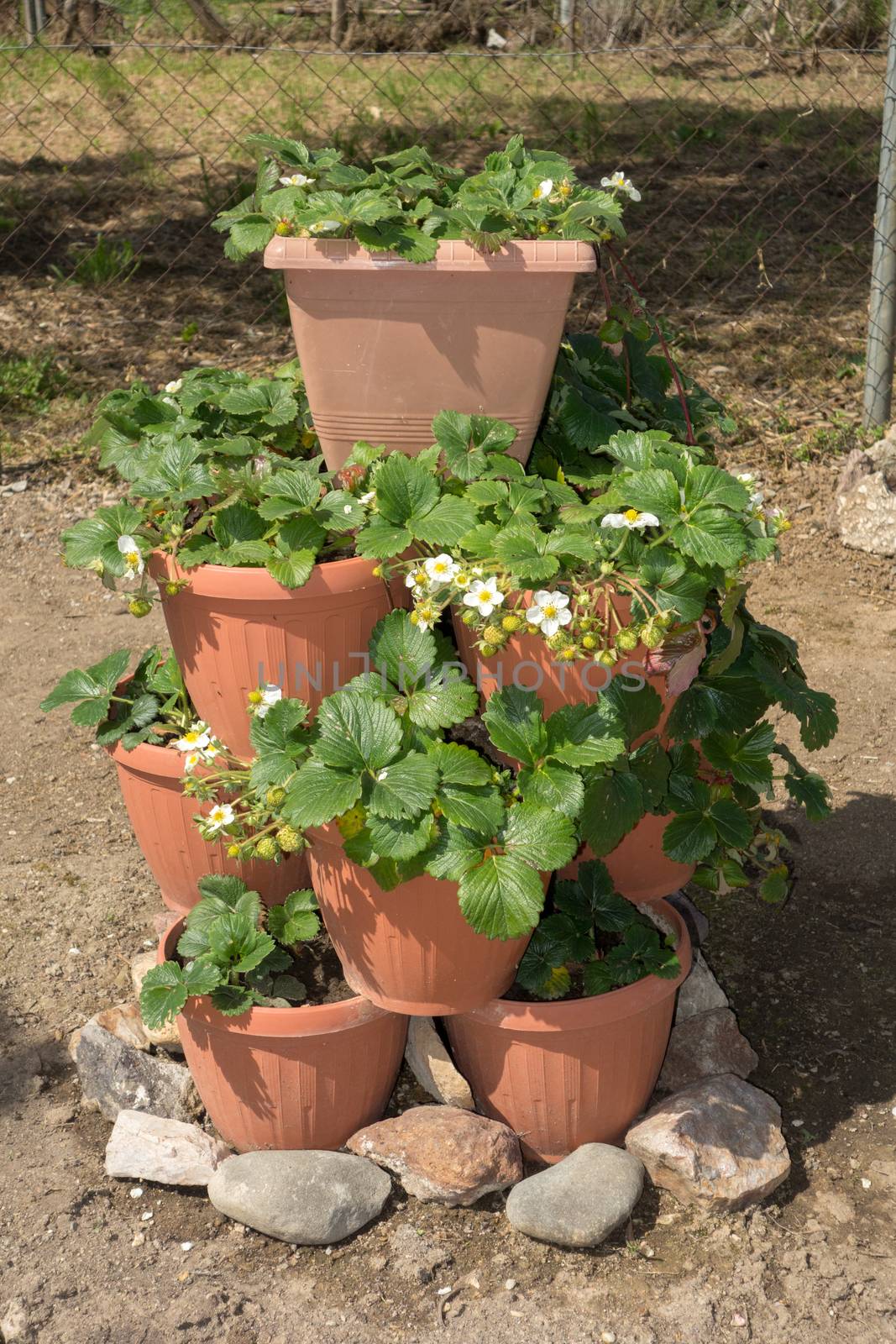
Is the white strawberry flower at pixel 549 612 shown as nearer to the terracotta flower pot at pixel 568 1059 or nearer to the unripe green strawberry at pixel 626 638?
the unripe green strawberry at pixel 626 638

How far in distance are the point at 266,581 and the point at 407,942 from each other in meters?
0.59

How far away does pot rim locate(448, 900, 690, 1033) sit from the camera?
6.81 feet

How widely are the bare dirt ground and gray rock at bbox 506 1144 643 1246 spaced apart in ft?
0.19

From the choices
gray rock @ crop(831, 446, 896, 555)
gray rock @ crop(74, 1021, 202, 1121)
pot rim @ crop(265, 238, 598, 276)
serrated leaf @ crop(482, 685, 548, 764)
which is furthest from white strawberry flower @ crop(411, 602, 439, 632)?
gray rock @ crop(831, 446, 896, 555)

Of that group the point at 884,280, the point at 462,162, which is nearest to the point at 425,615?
the point at 884,280

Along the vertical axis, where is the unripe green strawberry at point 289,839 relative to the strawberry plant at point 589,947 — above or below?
above

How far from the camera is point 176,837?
2.41m

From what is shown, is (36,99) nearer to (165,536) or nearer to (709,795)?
(165,536)

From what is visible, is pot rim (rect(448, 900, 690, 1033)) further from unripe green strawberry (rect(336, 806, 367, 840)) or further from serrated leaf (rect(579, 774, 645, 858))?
unripe green strawberry (rect(336, 806, 367, 840))

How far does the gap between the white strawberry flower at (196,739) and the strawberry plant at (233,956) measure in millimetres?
268

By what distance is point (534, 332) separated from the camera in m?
2.05

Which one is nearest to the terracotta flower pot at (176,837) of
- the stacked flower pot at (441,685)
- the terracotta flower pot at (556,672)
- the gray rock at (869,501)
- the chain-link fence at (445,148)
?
the stacked flower pot at (441,685)

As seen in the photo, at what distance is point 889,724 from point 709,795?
5.23 ft

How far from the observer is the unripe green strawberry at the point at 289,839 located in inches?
73.1
